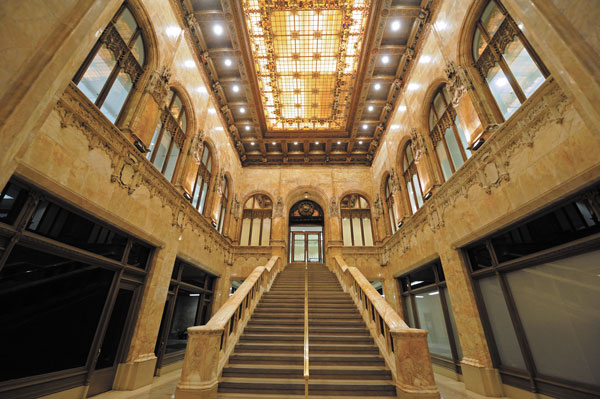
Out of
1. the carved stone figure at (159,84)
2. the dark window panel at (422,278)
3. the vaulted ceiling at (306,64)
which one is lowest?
the dark window panel at (422,278)

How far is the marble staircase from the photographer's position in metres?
3.92

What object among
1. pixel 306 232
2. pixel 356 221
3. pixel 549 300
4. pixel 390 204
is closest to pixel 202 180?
pixel 306 232

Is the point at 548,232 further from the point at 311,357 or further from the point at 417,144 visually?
the point at 417,144

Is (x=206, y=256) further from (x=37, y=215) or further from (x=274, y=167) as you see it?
(x=274, y=167)

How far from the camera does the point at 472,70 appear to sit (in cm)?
606

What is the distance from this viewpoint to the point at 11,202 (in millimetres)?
3299

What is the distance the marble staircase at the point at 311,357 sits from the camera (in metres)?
3.92

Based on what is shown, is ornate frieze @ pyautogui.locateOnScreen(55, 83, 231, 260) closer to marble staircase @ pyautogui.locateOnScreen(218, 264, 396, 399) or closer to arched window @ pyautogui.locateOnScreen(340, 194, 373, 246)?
marble staircase @ pyautogui.locateOnScreen(218, 264, 396, 399)

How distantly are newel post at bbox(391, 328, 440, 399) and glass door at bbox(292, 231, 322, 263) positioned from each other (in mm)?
11912

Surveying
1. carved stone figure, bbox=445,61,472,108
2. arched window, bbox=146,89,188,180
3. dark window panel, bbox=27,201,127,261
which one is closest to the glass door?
arched window, bbox=146,89,188,180

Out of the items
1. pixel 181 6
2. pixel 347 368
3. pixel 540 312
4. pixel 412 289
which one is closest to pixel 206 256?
pixel 347 368

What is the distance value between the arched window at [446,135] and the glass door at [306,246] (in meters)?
9.67

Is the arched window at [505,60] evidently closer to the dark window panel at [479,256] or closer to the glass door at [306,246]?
the dark window panel at [479,256]

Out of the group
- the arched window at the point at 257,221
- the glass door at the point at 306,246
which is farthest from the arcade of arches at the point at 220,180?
the glass door at the point at 306,246
